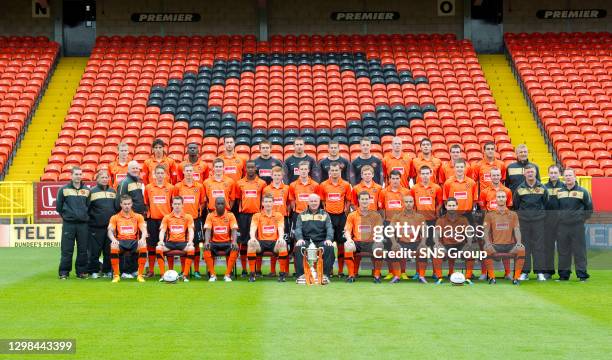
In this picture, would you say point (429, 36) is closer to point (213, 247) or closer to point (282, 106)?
point (282, 106)

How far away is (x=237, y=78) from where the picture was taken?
94.3 ft

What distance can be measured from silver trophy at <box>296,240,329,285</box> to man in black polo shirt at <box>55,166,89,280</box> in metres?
3.54

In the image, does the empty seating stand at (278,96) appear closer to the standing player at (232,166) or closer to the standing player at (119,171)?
the standing player at (119,171)

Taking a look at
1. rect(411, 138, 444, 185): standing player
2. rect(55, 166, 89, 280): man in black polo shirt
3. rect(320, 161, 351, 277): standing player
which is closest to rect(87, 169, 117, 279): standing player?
rect(55, 166, 89, 280): man in black polo shirt

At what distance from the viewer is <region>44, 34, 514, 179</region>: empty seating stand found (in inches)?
971

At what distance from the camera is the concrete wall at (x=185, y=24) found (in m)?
32.1

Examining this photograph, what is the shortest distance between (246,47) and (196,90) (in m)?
3.42

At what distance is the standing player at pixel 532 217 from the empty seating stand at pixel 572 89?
31.3 ft

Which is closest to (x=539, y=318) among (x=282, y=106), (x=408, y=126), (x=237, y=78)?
(x=408, y=126)

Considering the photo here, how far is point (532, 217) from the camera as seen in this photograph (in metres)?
14.1

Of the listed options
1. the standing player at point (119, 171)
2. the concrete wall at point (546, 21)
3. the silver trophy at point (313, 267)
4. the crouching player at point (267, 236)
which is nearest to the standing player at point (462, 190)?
the silver trophy at point (313, 267)

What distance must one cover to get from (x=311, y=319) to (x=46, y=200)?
13.0m

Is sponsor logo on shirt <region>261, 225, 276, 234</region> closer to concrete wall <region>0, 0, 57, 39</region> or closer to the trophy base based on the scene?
the trophy base

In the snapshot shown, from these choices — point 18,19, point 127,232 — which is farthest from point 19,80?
point 127,232
